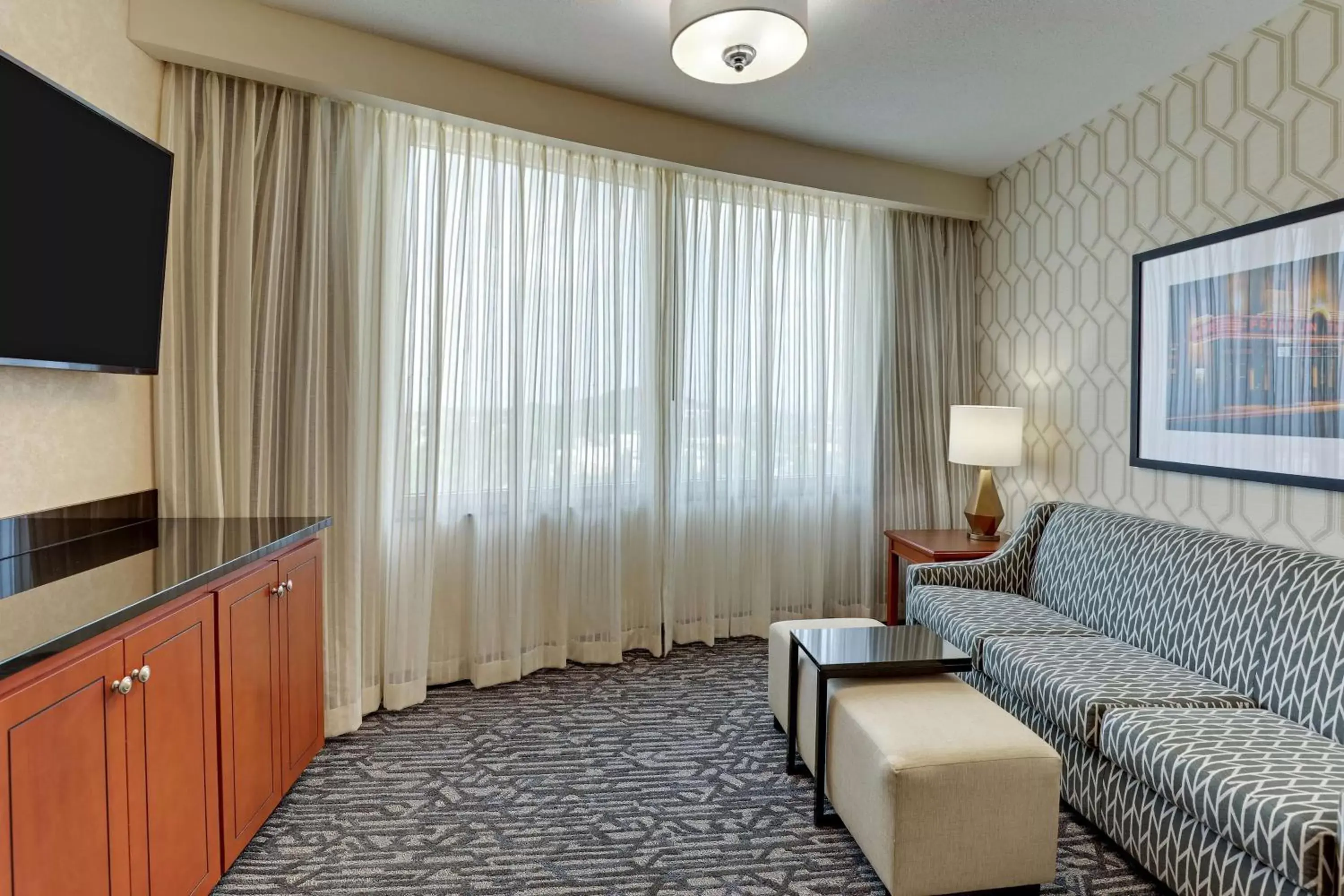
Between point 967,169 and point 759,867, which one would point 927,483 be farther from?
point 759,867

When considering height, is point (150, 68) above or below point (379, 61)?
below

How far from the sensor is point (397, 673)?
2959 mm

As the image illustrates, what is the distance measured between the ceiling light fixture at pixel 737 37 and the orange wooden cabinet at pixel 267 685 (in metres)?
2.06

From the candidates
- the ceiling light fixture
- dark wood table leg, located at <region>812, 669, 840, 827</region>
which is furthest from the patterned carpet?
the ceiling light fixture

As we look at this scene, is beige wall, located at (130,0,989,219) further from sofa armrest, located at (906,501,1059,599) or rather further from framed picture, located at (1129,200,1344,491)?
sofa armrest, located at (906,501,1059,599)

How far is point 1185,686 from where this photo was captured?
2.17m

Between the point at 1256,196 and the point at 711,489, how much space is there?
8.43 feet

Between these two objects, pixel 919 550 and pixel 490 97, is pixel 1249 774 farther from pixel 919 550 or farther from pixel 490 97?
pixel 490 97

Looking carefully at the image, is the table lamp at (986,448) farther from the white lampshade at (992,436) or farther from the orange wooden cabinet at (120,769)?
the orange wooden cabinet at (120,769)

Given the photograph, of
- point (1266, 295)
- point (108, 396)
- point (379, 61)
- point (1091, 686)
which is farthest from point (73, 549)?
point (1266, 295)

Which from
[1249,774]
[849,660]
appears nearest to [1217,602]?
[1249,774]

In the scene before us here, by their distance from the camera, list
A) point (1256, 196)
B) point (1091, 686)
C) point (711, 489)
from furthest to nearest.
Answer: point (711, 489)
point (1256, 196)
point (1091, 686)

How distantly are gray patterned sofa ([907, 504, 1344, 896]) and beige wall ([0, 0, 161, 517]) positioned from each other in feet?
10.0

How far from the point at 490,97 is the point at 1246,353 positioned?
3.13 m
